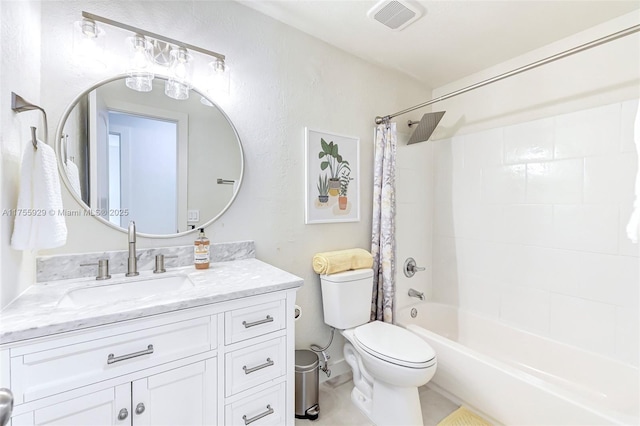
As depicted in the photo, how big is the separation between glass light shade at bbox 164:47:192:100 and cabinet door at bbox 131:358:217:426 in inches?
49.7

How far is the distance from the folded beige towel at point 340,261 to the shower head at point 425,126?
1109mm

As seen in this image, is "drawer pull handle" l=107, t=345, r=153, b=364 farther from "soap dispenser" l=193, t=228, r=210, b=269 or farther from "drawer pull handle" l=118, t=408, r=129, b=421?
"soap dispenser" l=193, t=228, r=210, b=269

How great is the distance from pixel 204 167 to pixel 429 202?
6.42ft

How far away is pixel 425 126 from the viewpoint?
2.24 m

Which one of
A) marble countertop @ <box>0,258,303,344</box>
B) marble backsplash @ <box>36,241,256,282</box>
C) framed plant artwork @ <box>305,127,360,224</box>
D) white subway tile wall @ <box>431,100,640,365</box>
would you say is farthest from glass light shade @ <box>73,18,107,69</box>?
white subway tile wall @ <box>431,100,640,365</box>

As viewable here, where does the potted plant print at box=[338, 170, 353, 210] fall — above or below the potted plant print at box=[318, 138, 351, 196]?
below

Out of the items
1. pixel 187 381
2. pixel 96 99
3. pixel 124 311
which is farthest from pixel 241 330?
pixel 96 99

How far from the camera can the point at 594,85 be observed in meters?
1.75

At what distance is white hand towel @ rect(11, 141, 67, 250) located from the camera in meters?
0.92

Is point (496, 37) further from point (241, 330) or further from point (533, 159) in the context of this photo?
point (241, 330)

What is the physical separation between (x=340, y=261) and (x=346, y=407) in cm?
91

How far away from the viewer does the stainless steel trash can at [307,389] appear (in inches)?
63.9

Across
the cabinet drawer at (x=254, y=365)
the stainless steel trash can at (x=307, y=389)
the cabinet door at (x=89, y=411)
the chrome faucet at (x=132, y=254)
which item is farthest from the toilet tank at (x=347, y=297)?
the cabinet door at (x=89, y=411)

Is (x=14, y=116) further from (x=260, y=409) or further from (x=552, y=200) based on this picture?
(x=552, y=200)
